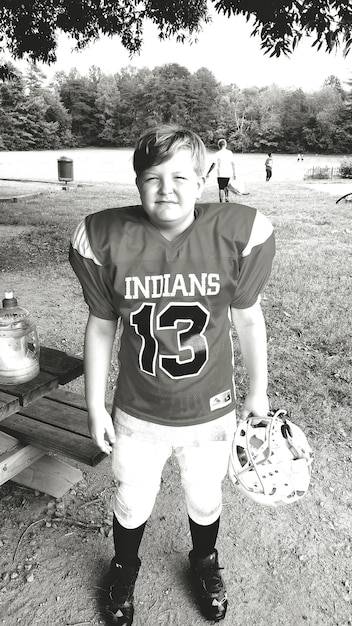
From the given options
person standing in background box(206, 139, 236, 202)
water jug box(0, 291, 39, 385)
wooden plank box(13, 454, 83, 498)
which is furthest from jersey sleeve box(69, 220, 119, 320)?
person standing in background box(206, 139, 236, 202)

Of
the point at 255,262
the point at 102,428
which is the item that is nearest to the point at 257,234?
the point at 255,262

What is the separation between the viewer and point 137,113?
3634 cm

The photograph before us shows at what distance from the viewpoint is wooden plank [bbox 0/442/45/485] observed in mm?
2336

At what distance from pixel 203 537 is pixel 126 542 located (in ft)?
0.94

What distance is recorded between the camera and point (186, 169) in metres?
1.48

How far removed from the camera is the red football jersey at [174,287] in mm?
1515

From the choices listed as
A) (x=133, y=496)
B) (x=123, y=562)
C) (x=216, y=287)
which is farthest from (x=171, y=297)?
(x=123, y=562)

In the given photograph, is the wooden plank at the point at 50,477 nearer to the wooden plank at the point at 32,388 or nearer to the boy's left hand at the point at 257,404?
the wooden plank at the point at 32,388

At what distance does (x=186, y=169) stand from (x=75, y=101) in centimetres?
5000

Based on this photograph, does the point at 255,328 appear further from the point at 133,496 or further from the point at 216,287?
the point at 133,496

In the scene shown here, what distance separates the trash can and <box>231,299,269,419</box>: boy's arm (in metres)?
17.0

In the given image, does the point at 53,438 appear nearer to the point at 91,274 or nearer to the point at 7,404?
the point at 7,404

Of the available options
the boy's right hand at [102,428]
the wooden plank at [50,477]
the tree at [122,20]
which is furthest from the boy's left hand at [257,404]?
the tree at [122,20]

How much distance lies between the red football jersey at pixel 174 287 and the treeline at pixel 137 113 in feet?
115
